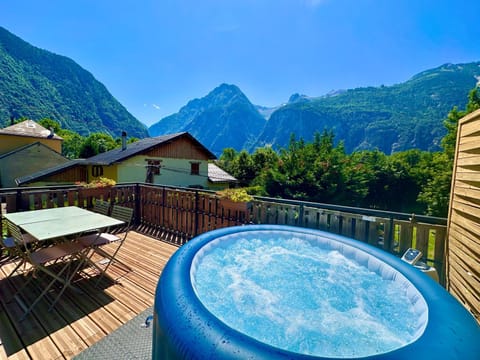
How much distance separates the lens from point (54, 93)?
6812 cm

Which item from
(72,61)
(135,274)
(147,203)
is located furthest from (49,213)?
(72,61)

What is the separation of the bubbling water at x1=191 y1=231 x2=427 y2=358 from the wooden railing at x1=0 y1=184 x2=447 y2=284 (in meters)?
0.49

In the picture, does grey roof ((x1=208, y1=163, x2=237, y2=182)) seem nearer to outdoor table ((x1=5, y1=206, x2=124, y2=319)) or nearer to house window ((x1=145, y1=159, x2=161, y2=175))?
house window ((x1=145, y1=159, x2=161, y2=175))

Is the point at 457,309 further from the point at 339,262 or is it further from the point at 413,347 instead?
the point at 339,262

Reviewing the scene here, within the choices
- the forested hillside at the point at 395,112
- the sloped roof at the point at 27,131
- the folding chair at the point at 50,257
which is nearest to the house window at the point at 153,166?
the sloped roof at the point at 27,131

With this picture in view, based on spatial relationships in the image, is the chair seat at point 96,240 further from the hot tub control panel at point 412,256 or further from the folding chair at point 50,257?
the hot tub control panel at point 412,256

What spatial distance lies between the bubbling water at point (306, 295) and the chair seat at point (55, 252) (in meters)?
1.57

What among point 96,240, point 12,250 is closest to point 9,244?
point 12,250

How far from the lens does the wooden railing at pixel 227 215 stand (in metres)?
2.78

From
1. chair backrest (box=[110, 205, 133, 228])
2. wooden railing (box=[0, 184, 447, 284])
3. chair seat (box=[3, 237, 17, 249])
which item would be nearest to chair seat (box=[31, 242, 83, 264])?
chair seat (box=[3, 237, 17, 249])

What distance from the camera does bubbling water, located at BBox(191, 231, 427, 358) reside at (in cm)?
162

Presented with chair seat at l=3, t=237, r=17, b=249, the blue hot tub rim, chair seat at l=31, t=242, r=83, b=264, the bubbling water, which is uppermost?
the blue hot tub rim

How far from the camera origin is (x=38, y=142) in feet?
67.8

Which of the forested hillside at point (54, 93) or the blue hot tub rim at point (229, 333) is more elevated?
the forested hillside at point (54, 93)
